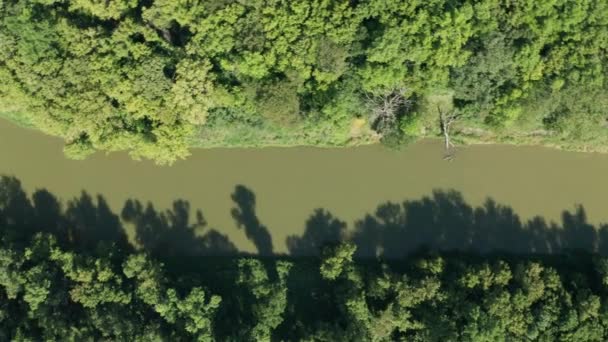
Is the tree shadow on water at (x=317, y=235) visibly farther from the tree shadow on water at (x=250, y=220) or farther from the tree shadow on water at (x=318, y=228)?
the tree shadow on water at (x=250, y=220)

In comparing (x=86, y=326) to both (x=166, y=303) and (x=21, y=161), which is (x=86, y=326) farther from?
(x=21, y=161)

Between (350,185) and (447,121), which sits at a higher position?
(447,121)

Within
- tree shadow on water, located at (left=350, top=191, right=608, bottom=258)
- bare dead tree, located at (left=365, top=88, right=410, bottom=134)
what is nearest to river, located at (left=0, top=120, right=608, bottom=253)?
tree shadow on water, located at (left=350, top=191, right=608, bottom=258)

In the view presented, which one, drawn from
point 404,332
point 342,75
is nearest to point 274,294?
point 404,332

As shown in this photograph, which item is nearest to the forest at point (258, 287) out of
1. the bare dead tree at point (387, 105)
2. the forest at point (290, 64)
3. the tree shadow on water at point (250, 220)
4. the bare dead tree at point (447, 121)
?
the tree shadow on water at point (250, 220)

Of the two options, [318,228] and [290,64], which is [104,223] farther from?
[290,64]

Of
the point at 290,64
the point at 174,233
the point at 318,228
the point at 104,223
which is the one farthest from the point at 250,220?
the point at 290,64

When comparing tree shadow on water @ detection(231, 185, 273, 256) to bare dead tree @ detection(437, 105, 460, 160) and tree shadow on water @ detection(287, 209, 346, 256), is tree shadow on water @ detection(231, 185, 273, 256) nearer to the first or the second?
tree shadow on water @ detection(287, 209, 346, 256)
